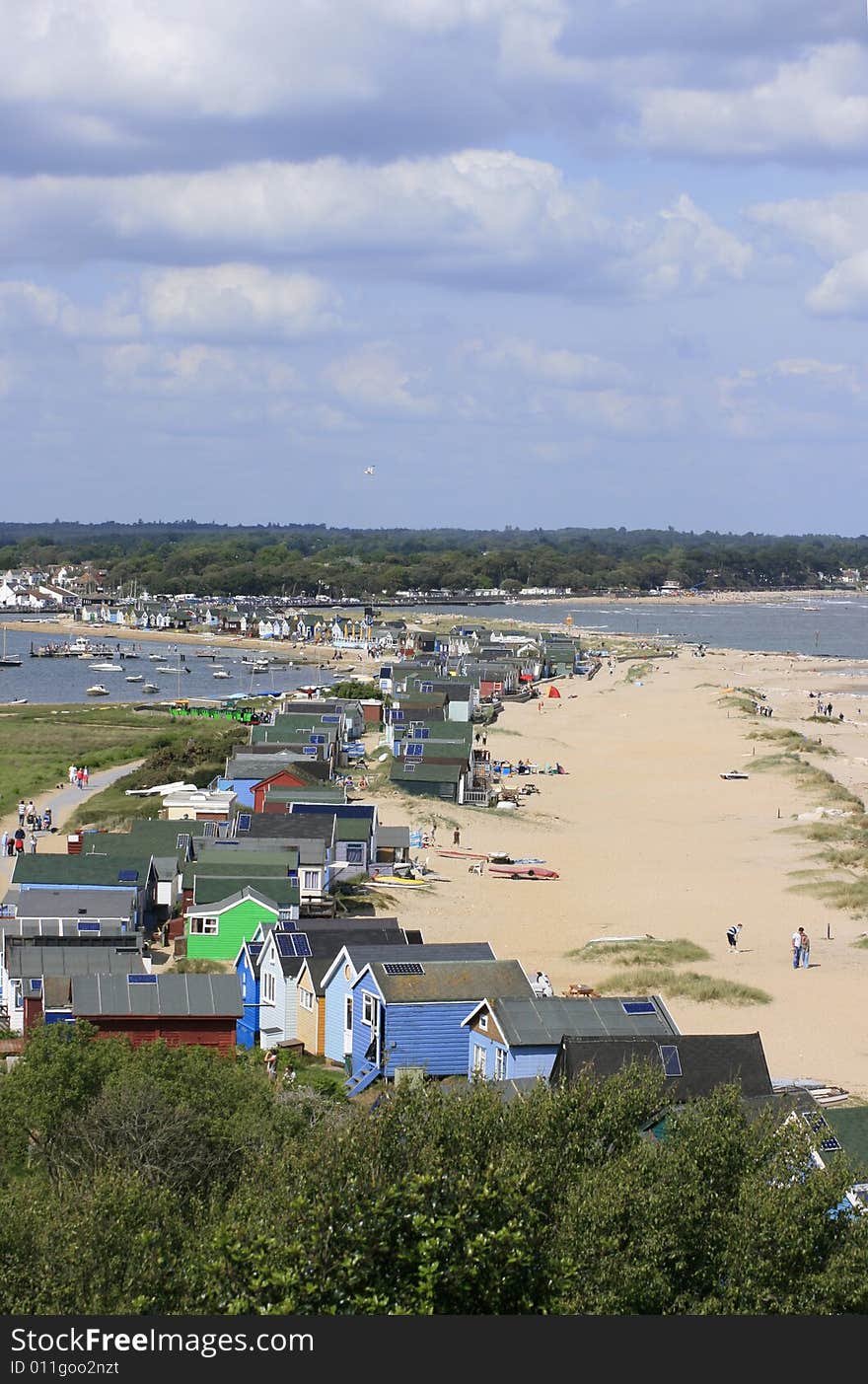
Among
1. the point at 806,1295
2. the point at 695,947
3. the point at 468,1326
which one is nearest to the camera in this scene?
the point at 468,1326

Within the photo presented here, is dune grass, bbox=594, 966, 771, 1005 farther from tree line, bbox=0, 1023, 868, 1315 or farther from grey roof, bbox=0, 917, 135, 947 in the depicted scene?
tree line, bbox=0, 1023, 868, 1315

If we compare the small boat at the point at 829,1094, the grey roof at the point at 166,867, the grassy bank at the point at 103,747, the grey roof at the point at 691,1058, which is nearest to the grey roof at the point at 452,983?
the grey roof at the point at 691,1058

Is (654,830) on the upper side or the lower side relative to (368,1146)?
lower

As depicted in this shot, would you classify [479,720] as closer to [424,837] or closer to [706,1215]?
[424,837]

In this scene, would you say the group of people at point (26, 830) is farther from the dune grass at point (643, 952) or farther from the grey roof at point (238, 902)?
the dune grass at point (643, 952)

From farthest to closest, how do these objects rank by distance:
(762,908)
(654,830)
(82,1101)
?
1. (654,830)
2. (762,908)
3. (82,1101)

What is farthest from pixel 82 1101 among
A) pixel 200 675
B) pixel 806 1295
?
pixel 200 675

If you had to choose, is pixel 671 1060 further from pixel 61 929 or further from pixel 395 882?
pixel 395 882
